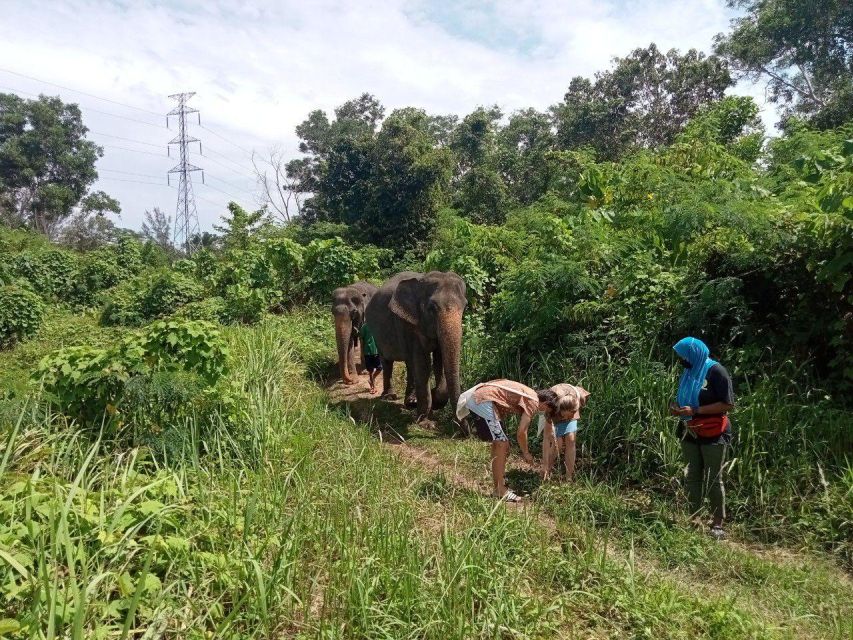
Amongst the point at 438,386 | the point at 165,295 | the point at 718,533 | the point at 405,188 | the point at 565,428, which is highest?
the point at 405,188

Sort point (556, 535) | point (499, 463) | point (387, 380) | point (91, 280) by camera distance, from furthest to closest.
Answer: point (91, 280), point (387, 380), point (499, 463), point (556, 535)

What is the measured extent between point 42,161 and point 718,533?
40.1 meters

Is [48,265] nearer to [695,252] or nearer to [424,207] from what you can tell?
[424,207]

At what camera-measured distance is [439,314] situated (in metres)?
7.52

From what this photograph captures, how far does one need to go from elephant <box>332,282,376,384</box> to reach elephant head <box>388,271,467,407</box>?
2499 millimetres

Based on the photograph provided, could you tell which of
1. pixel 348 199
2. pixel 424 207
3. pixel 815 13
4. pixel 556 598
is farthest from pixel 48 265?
pixel 815 13

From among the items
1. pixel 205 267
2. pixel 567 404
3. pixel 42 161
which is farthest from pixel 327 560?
pixel 42 161

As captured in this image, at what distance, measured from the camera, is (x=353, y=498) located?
452 cm

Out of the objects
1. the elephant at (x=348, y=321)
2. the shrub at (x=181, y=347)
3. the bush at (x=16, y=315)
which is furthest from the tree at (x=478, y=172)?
the shrub at (x=181, y=347)

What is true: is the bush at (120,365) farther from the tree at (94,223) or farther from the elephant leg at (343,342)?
the tree at (94,223)

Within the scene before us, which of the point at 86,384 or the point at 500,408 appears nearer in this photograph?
the point at 86,384

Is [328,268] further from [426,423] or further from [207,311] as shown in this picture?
[426,423]

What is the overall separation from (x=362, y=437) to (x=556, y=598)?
2.91 meters

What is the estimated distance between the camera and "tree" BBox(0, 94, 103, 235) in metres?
34.8
